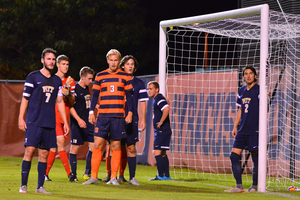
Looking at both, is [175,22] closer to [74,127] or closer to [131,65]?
[131,65]

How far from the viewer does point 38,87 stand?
613cm

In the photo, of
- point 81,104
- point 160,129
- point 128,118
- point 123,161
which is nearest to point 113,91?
point 128,118

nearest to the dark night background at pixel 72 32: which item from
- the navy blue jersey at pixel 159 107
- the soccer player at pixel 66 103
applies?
the navy blue jersey at pixel 159 107

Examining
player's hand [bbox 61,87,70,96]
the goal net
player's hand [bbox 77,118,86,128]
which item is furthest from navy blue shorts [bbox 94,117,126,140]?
the goal net

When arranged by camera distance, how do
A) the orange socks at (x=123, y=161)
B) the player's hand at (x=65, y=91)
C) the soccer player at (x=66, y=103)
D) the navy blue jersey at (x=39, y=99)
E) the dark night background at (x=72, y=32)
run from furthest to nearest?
the dark night background at (x=72, y=32) → the orange socks at (x=123, y=161) → the soccer player at (x=66, y=103) → the player's hand at (x=65, y=91) → the navy blue jersey at (x=39, y=99)

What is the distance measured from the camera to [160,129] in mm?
8742

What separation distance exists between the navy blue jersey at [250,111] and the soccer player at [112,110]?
172 cm

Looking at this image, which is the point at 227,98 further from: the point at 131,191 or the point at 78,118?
the point at 131,191

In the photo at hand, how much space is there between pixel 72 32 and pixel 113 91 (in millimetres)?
14774

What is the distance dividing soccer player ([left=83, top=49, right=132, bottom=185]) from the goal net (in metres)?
2.01

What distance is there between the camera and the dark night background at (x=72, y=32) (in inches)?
821

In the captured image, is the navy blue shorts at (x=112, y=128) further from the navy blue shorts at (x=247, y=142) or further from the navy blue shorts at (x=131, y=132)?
the navy blue shorts at (x=247, y=142)

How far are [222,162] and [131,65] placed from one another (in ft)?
12.8

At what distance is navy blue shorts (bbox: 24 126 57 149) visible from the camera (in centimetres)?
602
